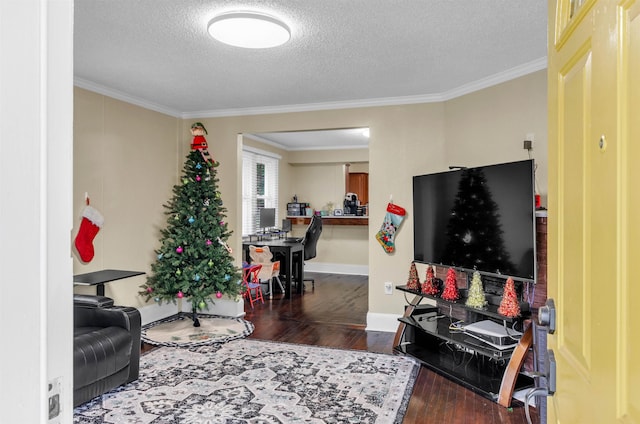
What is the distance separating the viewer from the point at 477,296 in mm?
3113

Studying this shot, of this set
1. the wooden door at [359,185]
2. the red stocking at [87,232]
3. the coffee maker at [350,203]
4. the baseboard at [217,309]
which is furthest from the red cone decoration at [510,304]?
the wooden door at [359,185]

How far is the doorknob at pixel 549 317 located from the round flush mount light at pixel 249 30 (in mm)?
2278

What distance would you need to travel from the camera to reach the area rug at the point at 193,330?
4.14 m

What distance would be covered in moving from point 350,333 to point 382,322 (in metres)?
0.38

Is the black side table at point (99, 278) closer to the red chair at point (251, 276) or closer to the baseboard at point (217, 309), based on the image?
the baseboard at point (217, 309)

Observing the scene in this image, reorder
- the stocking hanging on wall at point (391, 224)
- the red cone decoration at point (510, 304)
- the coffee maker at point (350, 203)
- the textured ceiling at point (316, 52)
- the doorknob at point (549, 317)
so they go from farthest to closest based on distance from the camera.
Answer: the coffee maker at point (350, 203), the stocking hanging on wall at point (391, 224), the red cone decoration at point (510, 304), the textured ceiling at point (316, 52), the doorknob at point (549, 317)

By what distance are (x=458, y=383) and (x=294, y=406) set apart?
1.25 m

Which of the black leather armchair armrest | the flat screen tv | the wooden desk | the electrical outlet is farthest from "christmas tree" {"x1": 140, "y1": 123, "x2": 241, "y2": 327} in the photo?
the electrical outlet

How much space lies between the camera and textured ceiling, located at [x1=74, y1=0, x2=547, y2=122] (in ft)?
8.42

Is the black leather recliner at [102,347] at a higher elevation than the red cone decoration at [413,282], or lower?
lower

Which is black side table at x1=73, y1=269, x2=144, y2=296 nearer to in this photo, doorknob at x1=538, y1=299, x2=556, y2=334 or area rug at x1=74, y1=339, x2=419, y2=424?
Result: area rug at x1=74, y1=339, x2=419, y2=424

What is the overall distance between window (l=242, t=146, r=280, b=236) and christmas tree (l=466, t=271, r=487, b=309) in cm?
482

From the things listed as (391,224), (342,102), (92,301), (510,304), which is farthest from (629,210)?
(342,102)
